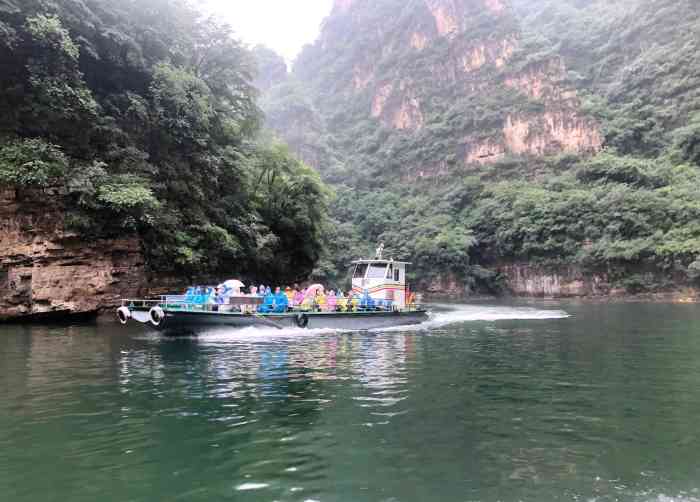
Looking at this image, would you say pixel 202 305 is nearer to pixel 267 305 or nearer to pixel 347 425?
pixel 267 305

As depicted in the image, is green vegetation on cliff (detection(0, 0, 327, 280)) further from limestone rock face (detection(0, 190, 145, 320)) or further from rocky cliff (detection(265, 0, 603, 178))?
rocky cliff (detection(265, 0, 603, 178))

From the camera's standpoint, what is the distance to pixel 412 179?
110 m

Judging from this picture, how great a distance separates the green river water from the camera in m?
5.60

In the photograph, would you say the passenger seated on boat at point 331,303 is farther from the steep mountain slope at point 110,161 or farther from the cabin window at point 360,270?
the steep mountain slope at point 110,161

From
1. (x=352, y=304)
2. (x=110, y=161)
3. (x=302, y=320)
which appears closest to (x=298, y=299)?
(x=302, y=320)

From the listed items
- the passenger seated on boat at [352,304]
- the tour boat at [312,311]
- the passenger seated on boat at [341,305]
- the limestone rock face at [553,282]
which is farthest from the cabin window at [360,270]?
the limestone rock face at [553,282]

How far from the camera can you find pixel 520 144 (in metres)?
Result: 95.2

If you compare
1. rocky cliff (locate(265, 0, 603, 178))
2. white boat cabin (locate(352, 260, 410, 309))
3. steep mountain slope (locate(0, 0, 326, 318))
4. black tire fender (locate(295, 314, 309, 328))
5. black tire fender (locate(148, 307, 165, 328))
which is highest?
rocky cliff (locate(265, 0, 603, 178))

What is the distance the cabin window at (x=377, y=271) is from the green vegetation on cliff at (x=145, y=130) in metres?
6.81

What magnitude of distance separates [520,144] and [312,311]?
82720 millimetres

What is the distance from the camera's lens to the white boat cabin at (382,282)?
84.5 ft

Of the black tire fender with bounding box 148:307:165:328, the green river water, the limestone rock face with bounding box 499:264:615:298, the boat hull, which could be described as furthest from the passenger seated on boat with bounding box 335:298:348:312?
the limestone rock face with bounding box 499:264:615:298

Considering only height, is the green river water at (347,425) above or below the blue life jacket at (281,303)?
below

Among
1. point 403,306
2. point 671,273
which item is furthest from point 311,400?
point 671,273
